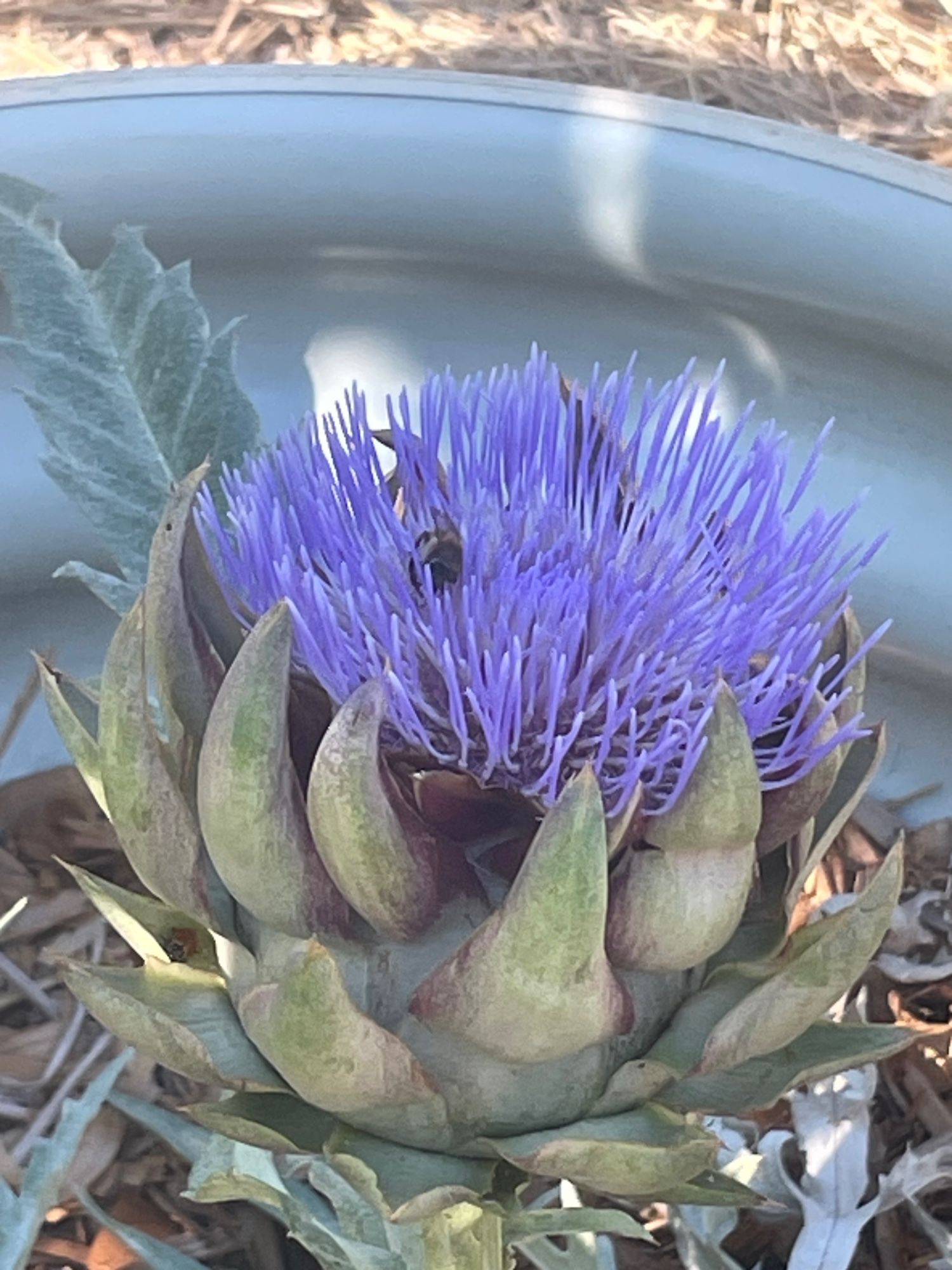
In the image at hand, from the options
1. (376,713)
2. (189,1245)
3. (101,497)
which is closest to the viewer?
(376,713)

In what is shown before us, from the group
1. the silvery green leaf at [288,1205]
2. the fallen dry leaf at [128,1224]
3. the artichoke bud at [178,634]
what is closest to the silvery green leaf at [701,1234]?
the silvery green leaf at [288,1205]

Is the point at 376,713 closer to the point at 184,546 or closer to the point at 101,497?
the point at 184,546

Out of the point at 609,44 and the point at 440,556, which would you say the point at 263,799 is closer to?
the point at 440,556

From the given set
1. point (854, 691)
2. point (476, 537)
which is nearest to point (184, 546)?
point (476, 537)

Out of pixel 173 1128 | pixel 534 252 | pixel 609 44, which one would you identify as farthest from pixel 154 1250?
pixel 609 44

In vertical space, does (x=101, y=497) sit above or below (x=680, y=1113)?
above

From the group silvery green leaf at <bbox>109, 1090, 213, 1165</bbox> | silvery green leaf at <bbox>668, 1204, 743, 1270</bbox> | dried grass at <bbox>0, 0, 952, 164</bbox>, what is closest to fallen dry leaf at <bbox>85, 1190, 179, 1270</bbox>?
silvery green leaf at <bbox>109, 1090, 213, 1165</bbox>

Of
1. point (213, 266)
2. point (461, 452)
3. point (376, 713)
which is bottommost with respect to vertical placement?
point (376, 713)
